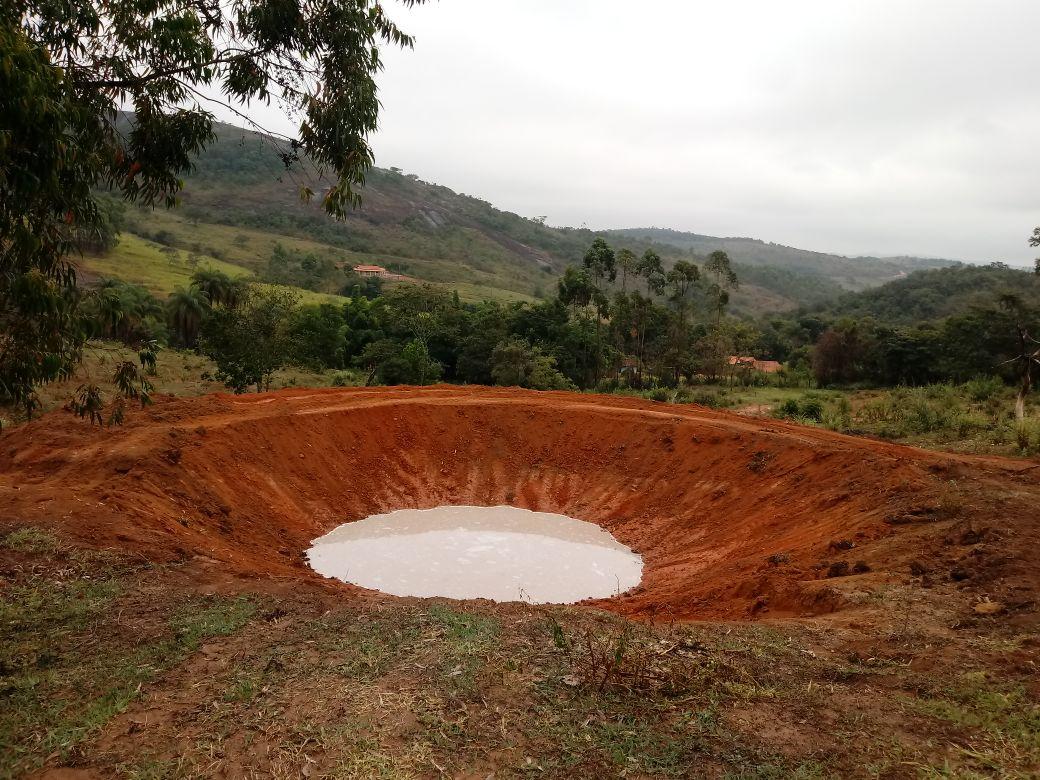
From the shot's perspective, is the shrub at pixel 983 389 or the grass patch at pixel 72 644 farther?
the shrub at pixel 983 389

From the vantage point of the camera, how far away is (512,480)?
1392 centimetres

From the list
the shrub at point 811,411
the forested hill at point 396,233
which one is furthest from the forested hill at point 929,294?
the shrub at point 811,411

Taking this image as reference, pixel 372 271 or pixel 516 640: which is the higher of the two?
pixel 372 271

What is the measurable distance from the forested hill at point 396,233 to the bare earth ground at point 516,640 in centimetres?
4932

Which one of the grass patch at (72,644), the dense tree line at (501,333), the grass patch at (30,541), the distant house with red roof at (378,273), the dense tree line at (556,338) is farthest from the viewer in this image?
the distant house with red roof at (378,273)

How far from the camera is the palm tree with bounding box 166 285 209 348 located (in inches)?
1227

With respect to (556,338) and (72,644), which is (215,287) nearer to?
(556,338)

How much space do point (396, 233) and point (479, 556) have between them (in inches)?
3112

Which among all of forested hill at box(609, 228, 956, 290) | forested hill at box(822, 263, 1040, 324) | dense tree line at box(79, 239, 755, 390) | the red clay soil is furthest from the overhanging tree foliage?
forested hill at box(609, 228, 956, 290)

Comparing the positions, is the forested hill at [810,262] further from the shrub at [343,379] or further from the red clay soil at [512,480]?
the red clay soil at [512,480]

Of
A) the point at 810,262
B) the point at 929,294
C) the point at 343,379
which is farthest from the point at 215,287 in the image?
the point at 810,262

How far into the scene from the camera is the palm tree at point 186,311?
3116cm

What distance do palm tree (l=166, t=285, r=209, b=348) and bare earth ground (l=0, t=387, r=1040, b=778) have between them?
22.2m

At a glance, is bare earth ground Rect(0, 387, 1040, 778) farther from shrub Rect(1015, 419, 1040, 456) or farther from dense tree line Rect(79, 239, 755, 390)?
dense tree line Rect(79, 239, 755, 390)
